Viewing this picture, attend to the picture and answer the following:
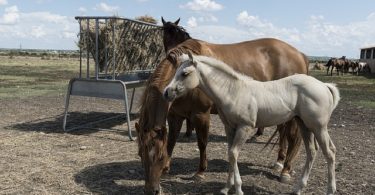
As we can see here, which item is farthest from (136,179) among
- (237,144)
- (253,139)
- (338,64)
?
(338,64)

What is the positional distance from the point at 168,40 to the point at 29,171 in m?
3.73

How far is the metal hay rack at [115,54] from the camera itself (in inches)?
322

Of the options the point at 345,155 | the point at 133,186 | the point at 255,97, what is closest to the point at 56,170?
the point at 133,186

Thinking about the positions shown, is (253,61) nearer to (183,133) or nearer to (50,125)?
(183,133)

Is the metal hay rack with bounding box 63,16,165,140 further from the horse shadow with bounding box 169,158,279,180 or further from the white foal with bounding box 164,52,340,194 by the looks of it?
the white foal with bounding box 164,52,340,194

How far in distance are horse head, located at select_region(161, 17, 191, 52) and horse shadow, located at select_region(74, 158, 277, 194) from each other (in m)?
2.61

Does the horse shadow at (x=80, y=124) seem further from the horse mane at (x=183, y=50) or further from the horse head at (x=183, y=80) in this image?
the horse head at (x=183, y=80)

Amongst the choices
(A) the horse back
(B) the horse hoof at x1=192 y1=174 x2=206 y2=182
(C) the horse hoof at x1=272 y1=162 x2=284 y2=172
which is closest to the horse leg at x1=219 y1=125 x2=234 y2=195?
(B) the horse hoof at x1=192 y1=174 x2=206 y2=182

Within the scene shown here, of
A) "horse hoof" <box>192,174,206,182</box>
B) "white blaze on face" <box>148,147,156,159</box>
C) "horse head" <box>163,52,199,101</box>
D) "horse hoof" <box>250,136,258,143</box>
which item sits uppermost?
"horse head" <box>163,52,199,101</box>

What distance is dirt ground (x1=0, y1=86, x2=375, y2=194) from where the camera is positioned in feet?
16.7

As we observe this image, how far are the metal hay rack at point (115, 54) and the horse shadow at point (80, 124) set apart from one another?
250 millimetres

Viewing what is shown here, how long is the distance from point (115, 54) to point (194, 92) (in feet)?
14.7

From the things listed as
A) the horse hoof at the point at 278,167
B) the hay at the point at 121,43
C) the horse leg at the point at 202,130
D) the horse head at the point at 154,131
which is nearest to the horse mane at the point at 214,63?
the horse head at the point at 154,131

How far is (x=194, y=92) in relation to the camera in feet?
16.9
